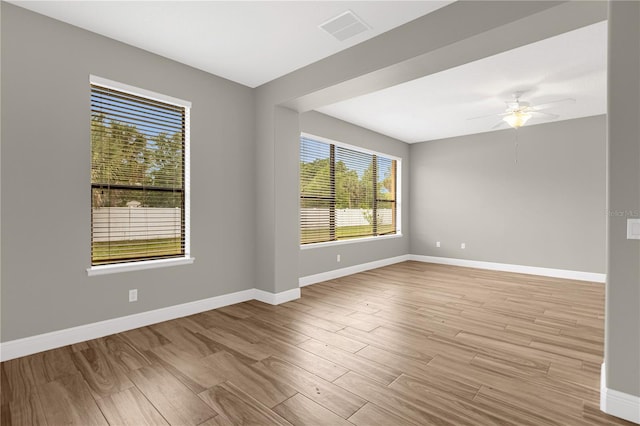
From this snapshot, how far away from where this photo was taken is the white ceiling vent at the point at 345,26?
2666 millimetres

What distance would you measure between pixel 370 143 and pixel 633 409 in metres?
5.35

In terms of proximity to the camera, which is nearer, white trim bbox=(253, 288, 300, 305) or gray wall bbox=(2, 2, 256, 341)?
gray wall bbox=(2, 2, 256, 341)

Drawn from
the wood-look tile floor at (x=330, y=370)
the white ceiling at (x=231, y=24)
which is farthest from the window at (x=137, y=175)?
the wood-look tile floor at (x=330, y=370)

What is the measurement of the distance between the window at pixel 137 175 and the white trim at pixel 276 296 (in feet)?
3.52

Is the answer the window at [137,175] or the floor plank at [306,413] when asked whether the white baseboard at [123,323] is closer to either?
the window at [137,175]

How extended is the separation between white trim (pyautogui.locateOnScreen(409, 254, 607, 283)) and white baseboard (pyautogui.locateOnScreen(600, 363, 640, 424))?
456 cm

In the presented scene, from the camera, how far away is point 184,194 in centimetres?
366

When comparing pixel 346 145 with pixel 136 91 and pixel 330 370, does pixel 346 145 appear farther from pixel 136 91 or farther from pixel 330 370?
pixel 330 370

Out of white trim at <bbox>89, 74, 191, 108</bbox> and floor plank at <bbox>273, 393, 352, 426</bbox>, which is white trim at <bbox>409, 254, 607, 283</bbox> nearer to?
floor plank at <bbox>273, 393, 352, 426</bbox>

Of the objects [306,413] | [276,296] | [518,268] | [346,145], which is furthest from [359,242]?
[306,413]

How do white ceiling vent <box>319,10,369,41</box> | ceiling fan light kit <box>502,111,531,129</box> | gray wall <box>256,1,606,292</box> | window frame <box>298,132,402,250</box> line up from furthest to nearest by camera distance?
window frame <box>298,132,402,250</box> → ceiling fan light kit <box>502,111,531,129</box> → white ceiling vent <box>319,10,369,41</box> → gray wall <box>256,1,606,292</box>

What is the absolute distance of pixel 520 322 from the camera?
11.1 feet

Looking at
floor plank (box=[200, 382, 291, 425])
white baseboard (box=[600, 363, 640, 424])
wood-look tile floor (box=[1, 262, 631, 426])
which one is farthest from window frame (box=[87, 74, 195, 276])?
white baseboard (box=[600, 363, 640, 424])

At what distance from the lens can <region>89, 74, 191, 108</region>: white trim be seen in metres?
2.98
